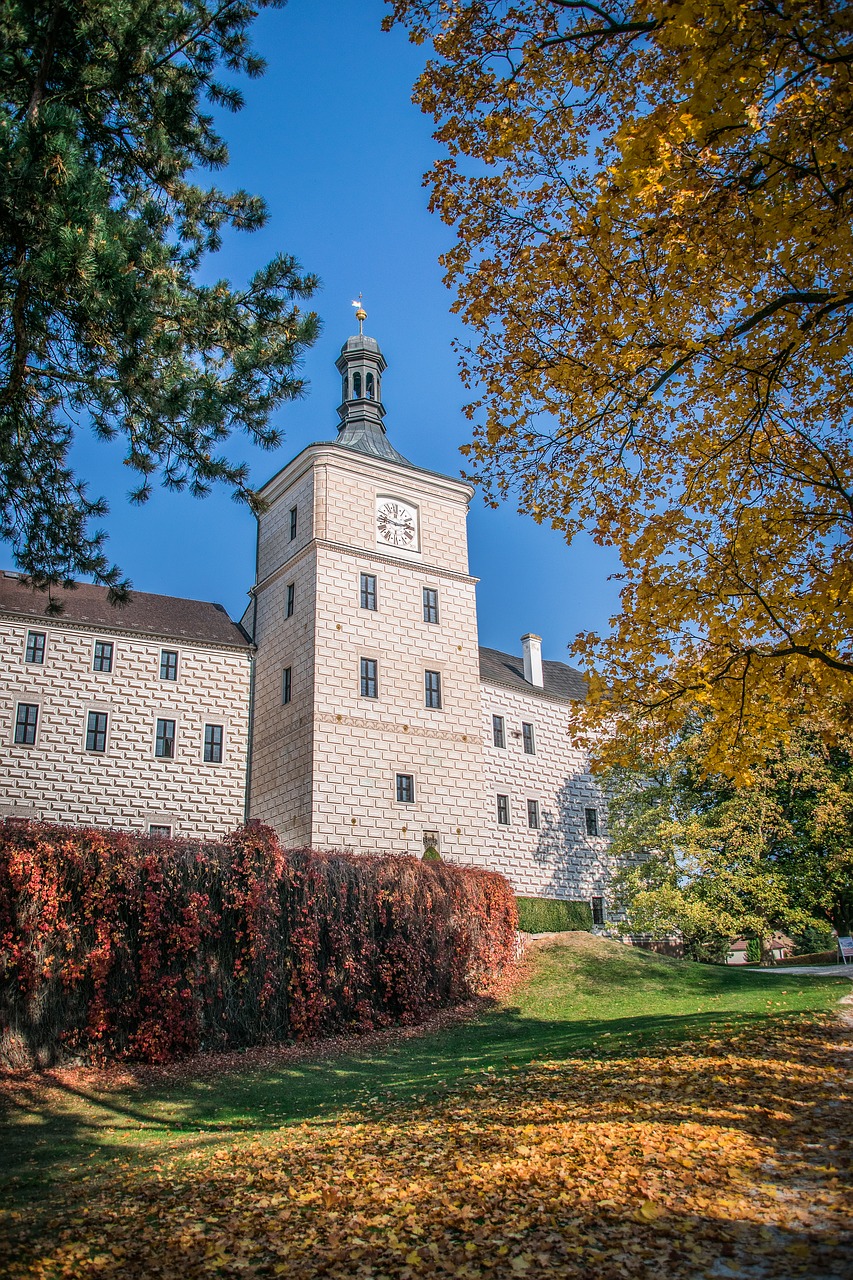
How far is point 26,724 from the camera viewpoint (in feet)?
84.1

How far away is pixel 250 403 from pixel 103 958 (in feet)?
28.5

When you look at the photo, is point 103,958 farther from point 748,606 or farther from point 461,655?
point 461,655

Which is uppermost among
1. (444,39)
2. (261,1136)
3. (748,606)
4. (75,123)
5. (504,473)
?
(444,39)

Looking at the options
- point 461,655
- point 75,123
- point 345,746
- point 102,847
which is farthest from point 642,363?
point 461,655

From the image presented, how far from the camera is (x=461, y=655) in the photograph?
99.2 ft

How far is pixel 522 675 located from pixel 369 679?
11.6 m

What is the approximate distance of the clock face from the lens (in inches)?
1168

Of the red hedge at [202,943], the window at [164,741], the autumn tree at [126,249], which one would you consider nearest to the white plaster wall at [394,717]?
the window at [164,741]

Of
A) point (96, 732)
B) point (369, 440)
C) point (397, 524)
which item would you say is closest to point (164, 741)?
point (96, 732)

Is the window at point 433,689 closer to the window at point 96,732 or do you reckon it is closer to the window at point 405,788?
the window at point 405,788

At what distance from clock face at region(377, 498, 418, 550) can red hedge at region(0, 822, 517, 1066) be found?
44.3 ft

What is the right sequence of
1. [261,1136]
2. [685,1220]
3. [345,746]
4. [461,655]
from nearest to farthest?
1. [685,1220]
2. [261,1136]
3. [345,746]
4. [461,655]

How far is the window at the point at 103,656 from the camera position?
27.2 meters

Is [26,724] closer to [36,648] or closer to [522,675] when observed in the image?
[36,648]
